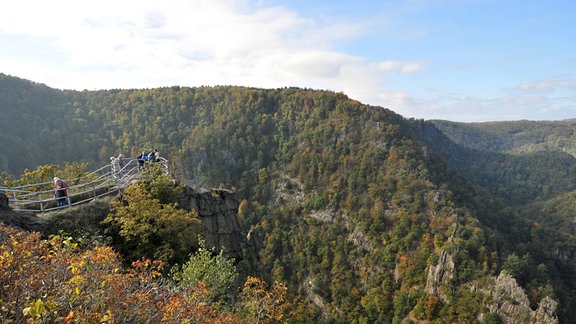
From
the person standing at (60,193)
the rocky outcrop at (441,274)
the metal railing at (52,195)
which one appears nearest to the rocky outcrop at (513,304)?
A: the rocky outcrop at (441,274)

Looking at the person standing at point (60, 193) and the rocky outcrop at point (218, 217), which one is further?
the rocky outcrop at point (218, 217)

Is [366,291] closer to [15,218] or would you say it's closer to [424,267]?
[424,267]

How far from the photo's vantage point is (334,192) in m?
87.9

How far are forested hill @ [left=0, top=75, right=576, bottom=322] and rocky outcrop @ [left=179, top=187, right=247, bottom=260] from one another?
17981 millimetres

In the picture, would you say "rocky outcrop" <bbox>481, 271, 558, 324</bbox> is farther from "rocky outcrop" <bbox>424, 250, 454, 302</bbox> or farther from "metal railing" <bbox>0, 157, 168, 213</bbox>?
"metal railing" <bbox>0, 157, 168, 213</bbox>

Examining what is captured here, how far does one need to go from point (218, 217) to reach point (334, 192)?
6721cm

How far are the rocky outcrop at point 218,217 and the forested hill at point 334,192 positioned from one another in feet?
59.0

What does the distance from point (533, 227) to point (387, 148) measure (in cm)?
3686

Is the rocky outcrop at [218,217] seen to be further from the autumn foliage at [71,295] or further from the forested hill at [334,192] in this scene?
the forested hill at [334,192]

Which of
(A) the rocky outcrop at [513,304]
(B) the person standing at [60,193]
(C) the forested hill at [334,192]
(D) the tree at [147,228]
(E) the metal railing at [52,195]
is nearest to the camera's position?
(E) the metal railing at [52,195]

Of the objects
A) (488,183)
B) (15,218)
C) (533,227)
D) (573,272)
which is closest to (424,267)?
(573,272)

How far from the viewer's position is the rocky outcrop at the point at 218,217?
2112 centimetres

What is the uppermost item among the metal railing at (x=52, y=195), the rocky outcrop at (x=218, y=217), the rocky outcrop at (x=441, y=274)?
the metal railing at (x=52, y=195)

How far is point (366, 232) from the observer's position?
77.8 m
